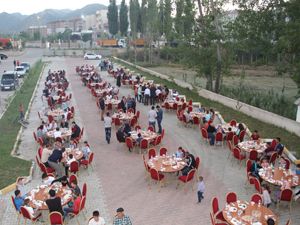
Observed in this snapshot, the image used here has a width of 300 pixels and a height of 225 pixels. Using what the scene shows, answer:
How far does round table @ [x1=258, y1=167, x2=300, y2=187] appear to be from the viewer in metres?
11.3

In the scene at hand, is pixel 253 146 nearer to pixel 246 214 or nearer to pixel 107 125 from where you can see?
pixel 246 214

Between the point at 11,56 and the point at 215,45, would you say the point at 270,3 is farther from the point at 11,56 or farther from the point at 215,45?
the point at 11,56

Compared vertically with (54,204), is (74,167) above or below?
below

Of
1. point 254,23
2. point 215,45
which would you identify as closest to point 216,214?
point 254,23

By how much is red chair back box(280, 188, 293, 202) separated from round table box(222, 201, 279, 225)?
143cm

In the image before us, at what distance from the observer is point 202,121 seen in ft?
63.9

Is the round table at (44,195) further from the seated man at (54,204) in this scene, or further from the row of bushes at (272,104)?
the row of bushes at (272,104)

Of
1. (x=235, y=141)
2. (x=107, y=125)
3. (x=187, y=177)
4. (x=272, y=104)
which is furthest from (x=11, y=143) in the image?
(x=272, y=104)

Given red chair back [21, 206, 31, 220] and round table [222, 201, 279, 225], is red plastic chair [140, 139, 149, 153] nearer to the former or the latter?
round table [222, 201, 279, 225]

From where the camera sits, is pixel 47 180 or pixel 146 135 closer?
pixel 47 180

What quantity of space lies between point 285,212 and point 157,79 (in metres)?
28.0

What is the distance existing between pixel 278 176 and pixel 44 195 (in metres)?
7.24

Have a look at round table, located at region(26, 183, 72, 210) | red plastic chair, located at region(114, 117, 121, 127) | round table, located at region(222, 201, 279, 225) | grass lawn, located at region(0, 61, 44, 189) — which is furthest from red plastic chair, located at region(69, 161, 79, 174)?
red plastic chair, located at region(114, 117, 121, 127)

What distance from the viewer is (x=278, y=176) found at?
11.7 metres
